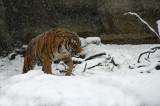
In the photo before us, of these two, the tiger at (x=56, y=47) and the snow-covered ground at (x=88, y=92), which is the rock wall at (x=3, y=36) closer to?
the tiger at (x=56, y=47)

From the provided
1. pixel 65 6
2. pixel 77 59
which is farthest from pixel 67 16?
pixel 77 59

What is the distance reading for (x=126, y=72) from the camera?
5.08 metres

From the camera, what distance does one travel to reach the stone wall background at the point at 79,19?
802 cm

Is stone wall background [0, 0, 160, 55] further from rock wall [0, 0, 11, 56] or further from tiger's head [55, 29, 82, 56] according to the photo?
tiger's head [55, 29, 82, 56]

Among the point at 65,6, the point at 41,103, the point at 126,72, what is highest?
the point at 65,6

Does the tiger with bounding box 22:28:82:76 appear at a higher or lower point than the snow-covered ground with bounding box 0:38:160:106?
lower

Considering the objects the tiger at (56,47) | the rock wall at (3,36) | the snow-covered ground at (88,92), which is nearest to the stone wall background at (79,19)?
the rock wall at (3,36)

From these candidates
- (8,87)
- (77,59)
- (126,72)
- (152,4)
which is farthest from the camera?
(152,4)

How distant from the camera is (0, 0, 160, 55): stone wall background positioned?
802 cm

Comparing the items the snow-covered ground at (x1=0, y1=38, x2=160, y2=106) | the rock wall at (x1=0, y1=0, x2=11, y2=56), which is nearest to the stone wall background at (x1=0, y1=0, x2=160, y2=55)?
the rock wall at (x1=0, y1=0, x2=11, y2=56)

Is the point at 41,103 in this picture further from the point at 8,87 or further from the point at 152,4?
the point at 152,4

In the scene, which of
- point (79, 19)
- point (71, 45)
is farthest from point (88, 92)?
point (79, 19)

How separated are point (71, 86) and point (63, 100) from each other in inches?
8.1

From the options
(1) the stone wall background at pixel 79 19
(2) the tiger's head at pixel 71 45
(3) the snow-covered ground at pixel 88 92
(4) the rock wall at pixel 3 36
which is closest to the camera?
(3) the snow-covered ground at pixel 88 92
